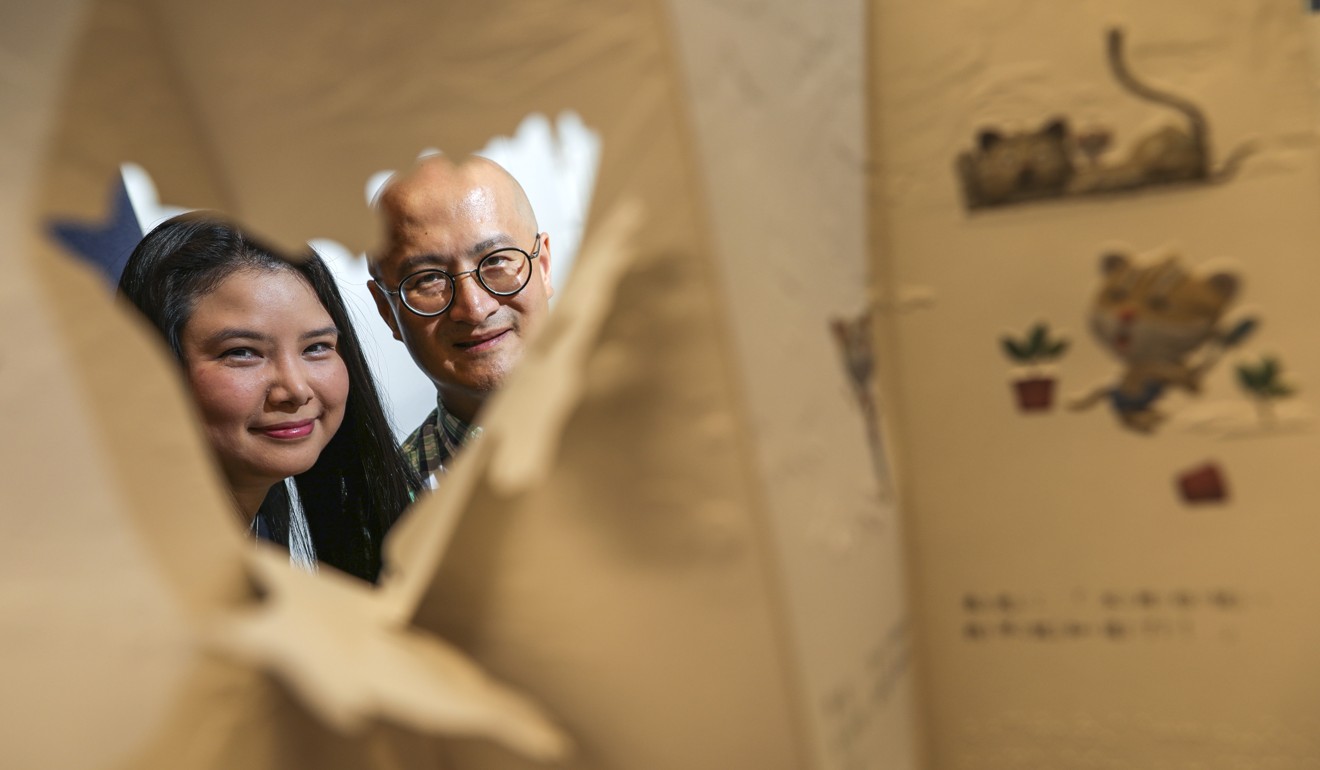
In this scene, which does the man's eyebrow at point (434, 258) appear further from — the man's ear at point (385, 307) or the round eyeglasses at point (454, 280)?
the man's ear at point (385, 307)

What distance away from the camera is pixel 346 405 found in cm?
158

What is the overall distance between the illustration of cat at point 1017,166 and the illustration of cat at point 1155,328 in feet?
0.27

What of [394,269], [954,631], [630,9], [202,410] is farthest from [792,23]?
[202,410]

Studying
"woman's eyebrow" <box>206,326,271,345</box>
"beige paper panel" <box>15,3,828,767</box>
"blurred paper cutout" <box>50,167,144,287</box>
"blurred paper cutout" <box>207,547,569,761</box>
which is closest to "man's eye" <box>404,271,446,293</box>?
"woman's eyebrow" <box>206,326,271,345</box>

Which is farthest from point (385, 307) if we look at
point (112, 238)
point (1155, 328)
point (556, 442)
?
point (1155, 328)

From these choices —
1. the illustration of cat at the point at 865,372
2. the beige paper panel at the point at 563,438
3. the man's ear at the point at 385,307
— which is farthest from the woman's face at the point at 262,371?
the illustration of cat at the point at 865,372

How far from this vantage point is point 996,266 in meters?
0.93

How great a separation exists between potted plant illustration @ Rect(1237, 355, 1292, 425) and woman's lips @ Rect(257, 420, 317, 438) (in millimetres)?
1133

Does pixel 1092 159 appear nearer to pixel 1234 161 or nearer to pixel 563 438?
pixel 1234 161

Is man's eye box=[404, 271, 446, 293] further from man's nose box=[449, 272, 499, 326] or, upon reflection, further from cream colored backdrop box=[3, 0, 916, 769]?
cream colored backdrop box=[3, 0, 916, 769]

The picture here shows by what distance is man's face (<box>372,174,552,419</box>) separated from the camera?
57.1 inches

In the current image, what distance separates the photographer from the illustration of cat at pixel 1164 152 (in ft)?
2.82

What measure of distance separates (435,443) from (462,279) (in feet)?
1.27

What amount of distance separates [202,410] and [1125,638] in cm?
115
